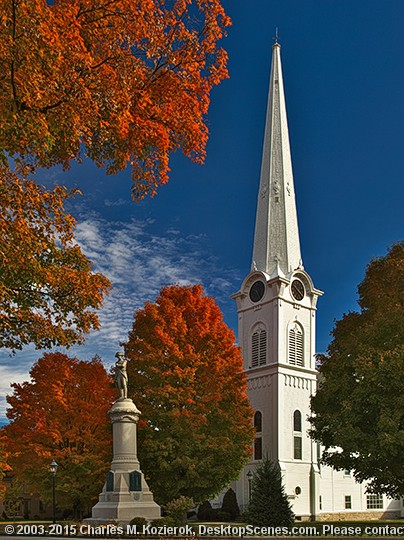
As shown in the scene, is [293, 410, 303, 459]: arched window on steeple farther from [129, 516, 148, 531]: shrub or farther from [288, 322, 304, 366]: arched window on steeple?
[129, 516, 148, 531]: shrub

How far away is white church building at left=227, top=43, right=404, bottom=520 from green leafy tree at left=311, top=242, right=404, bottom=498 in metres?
20.6

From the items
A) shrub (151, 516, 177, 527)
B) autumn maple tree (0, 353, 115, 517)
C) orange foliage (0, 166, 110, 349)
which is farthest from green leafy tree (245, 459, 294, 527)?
orange foliage (0, 166, 110, 349)

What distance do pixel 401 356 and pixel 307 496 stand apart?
30.4m

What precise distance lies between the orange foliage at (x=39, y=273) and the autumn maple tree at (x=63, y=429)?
22.6m

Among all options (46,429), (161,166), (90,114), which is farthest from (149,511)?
(90,114)

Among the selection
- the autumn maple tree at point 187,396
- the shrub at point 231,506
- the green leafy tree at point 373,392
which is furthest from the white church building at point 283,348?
the green leafy tree at point 373,392

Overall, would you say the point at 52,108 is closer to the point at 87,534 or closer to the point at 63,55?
the point at 63,55

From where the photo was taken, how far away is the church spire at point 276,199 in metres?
56.3

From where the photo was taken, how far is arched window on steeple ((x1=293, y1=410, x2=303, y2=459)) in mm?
50594

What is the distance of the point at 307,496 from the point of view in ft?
163

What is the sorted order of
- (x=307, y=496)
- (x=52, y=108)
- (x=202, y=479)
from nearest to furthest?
(x=52, y=108) < (x=202, y=479) < (x=307, y=496)

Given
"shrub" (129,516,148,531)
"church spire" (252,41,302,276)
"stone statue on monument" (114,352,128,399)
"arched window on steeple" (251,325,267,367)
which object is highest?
"church spire" (252,41,302,276)

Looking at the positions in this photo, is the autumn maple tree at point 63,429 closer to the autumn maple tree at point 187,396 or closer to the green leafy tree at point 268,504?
the autumn maple tree at point 187,396

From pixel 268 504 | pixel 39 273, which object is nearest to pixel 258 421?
pixel 268 504
